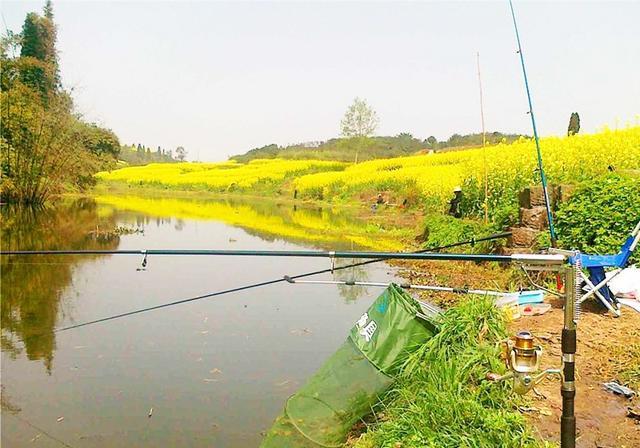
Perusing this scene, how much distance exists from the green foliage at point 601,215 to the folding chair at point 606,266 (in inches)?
64.2

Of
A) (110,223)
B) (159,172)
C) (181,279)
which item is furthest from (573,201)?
(159,172)

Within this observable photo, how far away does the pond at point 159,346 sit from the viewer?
351cm

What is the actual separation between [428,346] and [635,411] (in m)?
1.07

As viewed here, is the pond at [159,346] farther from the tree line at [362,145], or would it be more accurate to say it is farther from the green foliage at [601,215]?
the tree line at [362,145]

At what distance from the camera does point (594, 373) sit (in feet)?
10.5

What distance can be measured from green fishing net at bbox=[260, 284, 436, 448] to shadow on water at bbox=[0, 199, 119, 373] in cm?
238

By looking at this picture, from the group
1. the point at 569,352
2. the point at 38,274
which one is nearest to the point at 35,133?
the point at 38,274

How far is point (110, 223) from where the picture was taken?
15602 mm

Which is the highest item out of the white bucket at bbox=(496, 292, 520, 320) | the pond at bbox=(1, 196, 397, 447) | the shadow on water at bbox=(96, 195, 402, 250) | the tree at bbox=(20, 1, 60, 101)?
the tree at bbox=(20, 1, 60, 101)

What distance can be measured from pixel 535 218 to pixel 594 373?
383cm

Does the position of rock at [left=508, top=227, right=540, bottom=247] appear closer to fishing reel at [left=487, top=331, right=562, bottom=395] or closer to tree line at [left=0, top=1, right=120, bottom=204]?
fishing reel at [left=487, top=331, right=562, bottom=395]

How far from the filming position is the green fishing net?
3000 mm

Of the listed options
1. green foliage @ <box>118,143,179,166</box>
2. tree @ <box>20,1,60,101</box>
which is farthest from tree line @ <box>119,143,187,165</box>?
tree @ <box>20,1,60,101</box>

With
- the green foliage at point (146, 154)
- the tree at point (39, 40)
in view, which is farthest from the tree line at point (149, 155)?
the tree at point (39, 40)
